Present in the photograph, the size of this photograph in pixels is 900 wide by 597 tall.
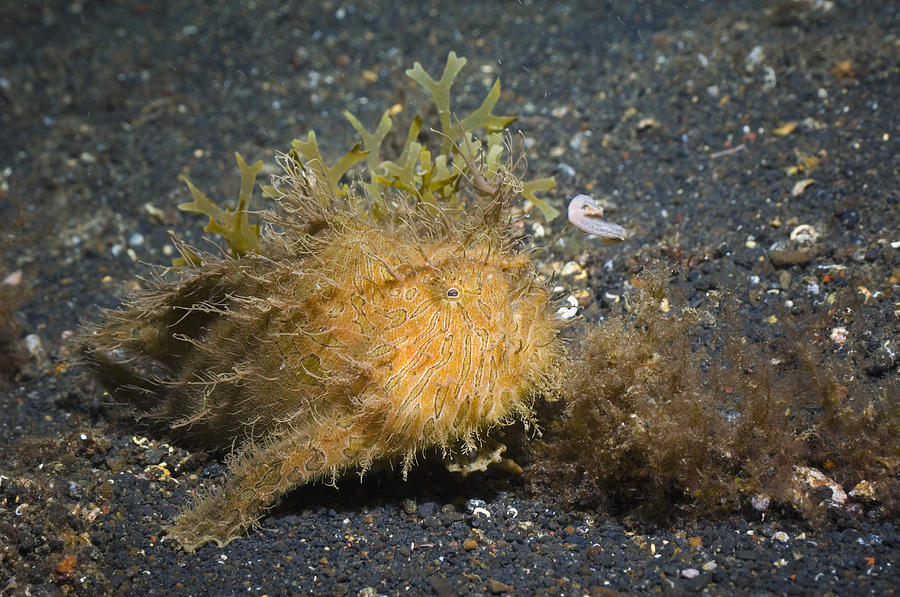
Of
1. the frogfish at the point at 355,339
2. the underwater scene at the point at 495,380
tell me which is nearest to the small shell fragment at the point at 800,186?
the underwater scene at the point at 495,380

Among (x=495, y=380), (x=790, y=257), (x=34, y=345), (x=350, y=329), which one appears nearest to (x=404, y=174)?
(x=350, y=329)

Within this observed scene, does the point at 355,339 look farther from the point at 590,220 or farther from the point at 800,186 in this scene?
the point at 800,186

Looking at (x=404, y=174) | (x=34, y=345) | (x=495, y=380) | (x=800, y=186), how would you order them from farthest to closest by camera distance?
(x=34, y=345)
(x=800, y=186)
(x=404, y=174)
(x=495, y=380)

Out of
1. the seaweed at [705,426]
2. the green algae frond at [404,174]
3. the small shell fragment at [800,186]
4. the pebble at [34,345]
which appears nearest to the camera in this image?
the seaweed at [705,426]

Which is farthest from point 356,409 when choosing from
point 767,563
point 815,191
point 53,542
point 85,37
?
point 85,37

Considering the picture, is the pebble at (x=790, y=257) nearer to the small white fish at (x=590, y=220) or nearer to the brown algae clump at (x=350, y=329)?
the small white fish at (x=590, y=220)

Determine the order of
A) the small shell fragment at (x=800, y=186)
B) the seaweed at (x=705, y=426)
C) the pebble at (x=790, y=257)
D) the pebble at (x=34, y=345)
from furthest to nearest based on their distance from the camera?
1. the pebble at (x=34, y=345)
2. the small shell fragment at (x=800, y=186)
3. the pebble at (x=790, y=257)
4. the seaweed at (x=705, y=426)

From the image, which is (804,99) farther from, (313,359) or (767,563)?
(313,359)
